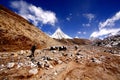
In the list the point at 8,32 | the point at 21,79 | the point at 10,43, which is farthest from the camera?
the point at 8,32

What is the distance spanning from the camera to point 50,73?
569 inches

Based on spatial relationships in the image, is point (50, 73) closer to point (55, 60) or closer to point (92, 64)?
point (55, 60)

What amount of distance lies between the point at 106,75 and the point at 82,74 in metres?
3.07

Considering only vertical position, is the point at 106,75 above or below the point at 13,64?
below

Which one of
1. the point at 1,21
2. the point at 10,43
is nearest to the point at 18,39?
the point at 10,43

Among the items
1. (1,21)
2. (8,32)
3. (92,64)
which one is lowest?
(92,64)

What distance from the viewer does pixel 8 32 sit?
2997 cm

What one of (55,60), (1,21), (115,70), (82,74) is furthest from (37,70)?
(1,21)

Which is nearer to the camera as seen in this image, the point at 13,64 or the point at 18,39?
the point at 13,64

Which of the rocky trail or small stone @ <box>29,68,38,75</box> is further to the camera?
small stone @ <box>29,68,38,75</box>

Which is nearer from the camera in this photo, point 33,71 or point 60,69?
point 33,71

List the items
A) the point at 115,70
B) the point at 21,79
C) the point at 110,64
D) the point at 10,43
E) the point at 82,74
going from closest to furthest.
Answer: the point at 21,79, the point at 82,74, the point at 115,70, the point at 110,64, the point at 10,43

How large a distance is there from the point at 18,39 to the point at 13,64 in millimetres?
16035

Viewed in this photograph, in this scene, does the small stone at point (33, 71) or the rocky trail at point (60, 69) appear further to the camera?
the small stone at point (33, 71)
